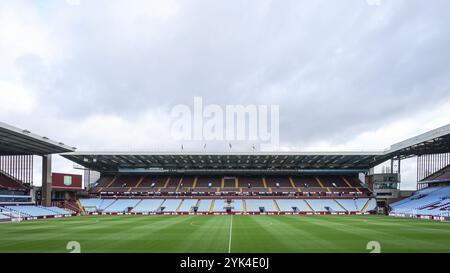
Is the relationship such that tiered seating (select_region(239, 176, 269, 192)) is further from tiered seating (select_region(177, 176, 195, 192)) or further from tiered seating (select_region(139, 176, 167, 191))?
tiered seating (select_region(139, 176, 167, 191))

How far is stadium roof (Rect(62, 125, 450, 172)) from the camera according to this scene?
5948cm

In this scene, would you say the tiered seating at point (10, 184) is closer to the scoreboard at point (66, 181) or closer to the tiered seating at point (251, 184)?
the scoreboard at point (66, 181)

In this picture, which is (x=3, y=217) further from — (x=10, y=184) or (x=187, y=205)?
(x=187, y=205)

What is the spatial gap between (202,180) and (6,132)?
4242 cm

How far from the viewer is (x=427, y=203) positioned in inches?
2032

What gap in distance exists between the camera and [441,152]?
6144 cm

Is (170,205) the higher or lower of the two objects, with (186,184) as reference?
lower

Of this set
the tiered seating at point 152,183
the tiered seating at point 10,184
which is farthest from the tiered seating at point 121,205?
the tiered seating at point 10,184

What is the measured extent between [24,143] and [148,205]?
80.1ft

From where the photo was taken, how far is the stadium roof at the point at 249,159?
2342 inches

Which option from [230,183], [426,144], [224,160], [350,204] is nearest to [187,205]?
[224,160]
